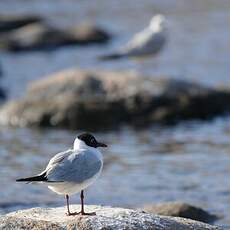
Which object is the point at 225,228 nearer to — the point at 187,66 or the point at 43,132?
the point at 43,132

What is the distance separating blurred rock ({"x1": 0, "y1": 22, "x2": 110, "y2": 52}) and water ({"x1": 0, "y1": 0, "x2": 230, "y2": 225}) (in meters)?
0.48

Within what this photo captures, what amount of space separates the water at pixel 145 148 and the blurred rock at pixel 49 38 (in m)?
0.48

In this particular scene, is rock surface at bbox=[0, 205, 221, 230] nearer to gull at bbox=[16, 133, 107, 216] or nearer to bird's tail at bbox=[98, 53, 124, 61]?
gull at bbox=[16, 133, 107, 216]

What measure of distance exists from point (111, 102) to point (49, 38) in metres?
9.67

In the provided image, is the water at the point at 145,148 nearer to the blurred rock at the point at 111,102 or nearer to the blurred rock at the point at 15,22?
the blurred rock at the point at 111,102

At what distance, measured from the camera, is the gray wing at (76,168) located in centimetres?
746

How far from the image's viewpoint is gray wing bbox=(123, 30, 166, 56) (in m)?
20.0

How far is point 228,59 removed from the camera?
71.5ft

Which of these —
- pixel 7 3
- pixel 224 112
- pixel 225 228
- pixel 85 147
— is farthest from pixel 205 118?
pixel 7 3

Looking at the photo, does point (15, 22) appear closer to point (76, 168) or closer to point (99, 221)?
point (76, 168)

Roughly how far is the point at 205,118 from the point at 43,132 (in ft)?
8.91

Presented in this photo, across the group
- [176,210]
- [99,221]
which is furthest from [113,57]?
[99,221]

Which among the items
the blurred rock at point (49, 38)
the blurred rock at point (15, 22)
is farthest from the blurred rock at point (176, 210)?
the blurred rock at point (15, 22)

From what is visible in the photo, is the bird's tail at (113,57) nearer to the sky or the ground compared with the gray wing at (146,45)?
nearer to the ground
